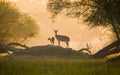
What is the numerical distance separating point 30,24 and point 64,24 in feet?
267

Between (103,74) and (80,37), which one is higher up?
(103,74)

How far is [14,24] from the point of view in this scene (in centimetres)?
4956

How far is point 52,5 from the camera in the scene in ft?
76.9

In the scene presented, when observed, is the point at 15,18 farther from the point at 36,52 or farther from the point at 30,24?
the point at 36,52

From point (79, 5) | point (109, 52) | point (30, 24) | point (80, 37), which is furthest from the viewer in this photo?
point (80, 37)

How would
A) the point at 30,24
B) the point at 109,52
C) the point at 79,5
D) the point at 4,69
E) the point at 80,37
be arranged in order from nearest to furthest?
the point at 4,69
the point at 79,5
the point at 109,52
the point at 30,24
the point at 80,37

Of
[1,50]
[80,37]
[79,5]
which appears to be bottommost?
[80,37]

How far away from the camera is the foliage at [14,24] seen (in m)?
43.9

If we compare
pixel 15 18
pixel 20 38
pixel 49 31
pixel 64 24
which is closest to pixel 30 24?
pixel 20 38

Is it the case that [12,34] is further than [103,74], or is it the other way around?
[12,34]

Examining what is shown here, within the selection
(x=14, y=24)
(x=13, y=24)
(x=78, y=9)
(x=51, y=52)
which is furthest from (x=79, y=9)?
(x=14, y=24)

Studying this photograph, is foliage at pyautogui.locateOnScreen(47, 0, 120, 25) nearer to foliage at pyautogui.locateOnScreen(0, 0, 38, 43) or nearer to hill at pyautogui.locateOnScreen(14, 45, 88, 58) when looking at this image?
hill at pyautogui.locateOnScreen(14, 45, 88, 58)

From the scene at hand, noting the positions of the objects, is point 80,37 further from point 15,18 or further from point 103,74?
point 103,74

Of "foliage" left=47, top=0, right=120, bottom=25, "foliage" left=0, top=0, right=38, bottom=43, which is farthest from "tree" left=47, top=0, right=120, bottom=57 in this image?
"foliage" left=0, top=0, right=38, bottom=43
